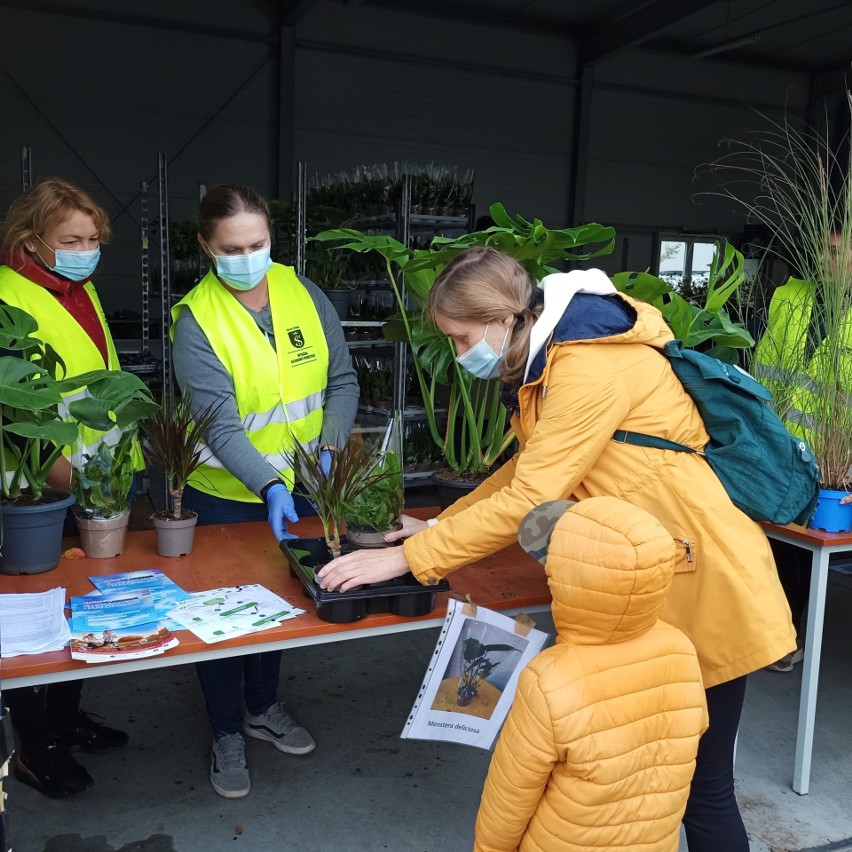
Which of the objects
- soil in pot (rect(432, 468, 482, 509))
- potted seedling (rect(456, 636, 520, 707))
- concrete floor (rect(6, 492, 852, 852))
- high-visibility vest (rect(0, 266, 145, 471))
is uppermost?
high-visibility vest (rect(0, 266, 145, 471))

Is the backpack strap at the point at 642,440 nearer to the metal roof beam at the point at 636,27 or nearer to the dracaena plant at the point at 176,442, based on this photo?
the dracaena plant at the point at 176,442

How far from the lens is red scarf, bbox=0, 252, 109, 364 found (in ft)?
7.69

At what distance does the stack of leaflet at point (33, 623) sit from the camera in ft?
5.09

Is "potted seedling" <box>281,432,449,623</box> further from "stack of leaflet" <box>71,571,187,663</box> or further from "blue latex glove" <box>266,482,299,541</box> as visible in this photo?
"stack of leaflet" <box>71,571,187,663</box>

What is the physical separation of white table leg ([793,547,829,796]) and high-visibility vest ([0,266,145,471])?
6.19 feet

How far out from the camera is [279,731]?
2576 mm

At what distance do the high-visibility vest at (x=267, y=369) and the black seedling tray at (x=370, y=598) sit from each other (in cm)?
48

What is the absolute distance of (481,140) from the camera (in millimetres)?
9984

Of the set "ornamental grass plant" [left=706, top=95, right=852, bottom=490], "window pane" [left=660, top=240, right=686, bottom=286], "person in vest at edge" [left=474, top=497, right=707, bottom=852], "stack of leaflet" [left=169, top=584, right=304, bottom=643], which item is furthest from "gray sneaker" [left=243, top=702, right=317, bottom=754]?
"window pane" [left=660, top=240, right=686, bottom=286]

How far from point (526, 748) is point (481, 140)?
9542 millimetres

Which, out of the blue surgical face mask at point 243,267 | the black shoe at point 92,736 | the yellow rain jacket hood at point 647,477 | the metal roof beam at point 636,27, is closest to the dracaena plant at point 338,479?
the yellow rain jacket hood at point 647,477

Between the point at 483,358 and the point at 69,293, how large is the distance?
1.36 meters

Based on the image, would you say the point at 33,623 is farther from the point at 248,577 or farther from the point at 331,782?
the point at 331,782

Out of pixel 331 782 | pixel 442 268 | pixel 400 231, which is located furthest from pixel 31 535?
pixel 400 231
